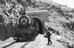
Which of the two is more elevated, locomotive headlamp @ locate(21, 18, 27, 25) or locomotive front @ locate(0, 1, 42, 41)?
locomotive headlamp @ locate(21, 18, 27, 25)

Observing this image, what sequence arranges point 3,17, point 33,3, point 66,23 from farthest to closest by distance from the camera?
point 33,3
point 66,23
point 3,17

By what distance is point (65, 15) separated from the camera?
48.5 metres

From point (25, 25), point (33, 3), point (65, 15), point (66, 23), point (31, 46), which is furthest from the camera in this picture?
point (33, 3)

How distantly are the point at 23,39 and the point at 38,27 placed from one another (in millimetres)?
5811

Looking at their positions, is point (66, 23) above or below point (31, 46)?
below

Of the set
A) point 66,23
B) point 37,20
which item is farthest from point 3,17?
point 66,23

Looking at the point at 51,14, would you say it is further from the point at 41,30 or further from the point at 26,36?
the point at 26,36

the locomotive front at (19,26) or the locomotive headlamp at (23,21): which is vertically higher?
the locomotive headlamp at (23,21)

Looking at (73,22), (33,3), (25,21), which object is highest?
(25,21)

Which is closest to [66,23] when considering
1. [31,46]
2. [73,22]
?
[73,22]

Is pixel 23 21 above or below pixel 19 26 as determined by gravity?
above

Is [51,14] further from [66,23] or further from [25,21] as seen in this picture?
[25,21]

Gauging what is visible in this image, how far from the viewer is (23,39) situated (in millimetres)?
18781

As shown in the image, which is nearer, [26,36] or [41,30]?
[26,36]
